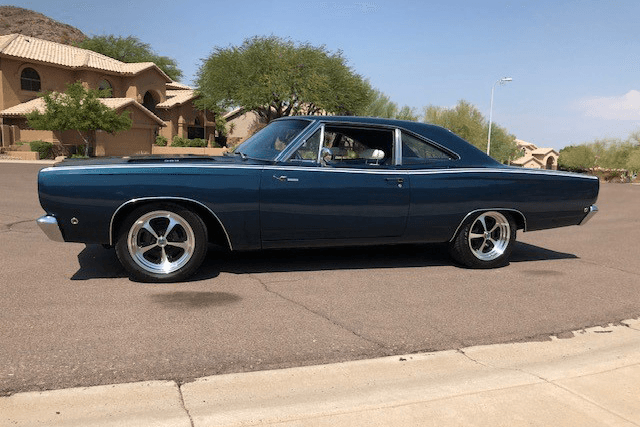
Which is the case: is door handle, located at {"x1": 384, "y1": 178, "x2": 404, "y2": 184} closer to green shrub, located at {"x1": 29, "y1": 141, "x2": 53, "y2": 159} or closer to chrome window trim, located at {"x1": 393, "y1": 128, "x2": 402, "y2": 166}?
chrome window trim, located at {"x1": 393, "y1": 128, "x2": 402, "y2": 166}

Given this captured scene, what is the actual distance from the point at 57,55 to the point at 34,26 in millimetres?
94970

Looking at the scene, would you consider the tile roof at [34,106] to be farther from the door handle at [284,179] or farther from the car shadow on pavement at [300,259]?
the door handle at [284,179]

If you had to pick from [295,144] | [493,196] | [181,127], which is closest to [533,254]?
[493,196]

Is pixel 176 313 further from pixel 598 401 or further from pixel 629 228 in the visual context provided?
pixel 629 228

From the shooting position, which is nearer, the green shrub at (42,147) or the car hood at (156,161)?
the car hood at (156,161)

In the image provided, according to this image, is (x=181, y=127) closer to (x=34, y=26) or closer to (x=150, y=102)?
(x=150, y=102)

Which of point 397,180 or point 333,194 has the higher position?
point 397,180

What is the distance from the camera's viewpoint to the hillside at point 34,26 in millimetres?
116812

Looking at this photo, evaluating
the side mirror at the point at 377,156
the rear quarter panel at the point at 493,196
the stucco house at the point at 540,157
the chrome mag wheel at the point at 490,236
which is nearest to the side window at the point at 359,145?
the side mirror at the point at 377,156

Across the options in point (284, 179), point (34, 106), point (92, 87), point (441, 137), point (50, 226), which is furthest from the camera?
point (92, 87)

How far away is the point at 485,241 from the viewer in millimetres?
5793

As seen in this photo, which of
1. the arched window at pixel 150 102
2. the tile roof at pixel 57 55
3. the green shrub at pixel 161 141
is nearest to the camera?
the tile roof at pixel 57 55

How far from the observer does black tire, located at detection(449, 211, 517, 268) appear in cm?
563

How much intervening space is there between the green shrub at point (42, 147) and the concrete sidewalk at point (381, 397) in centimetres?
3742
